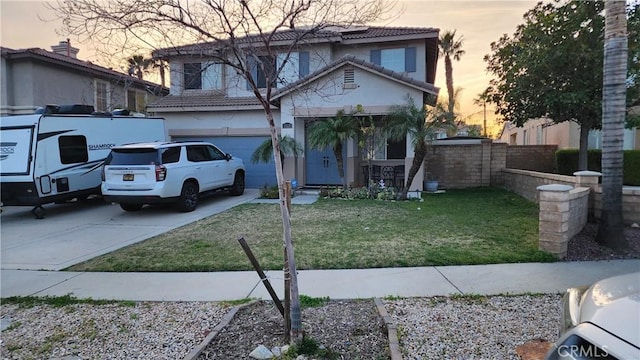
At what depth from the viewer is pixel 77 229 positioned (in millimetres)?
9375

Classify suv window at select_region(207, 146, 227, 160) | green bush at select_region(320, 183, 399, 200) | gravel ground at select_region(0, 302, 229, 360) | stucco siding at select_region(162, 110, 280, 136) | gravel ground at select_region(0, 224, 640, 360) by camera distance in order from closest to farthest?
gravel ground at select_region(0, 224, 640, 360) → gravel ground at select_region(0, 302, 229, 360) → suv window at select_region(207, 146, 227, 160) → green bush at select_region(320, 183, 399, 200) → stucco siding at select_region(162, 110, 280, 136)

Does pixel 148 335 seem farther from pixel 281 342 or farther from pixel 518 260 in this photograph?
pixel 518 260

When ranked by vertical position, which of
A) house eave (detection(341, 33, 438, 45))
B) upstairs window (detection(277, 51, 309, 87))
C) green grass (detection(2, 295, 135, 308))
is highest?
house eave (detection(341, 33, 438, 45))

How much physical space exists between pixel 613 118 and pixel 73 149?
43.0 ft

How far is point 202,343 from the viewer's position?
3.56 metres

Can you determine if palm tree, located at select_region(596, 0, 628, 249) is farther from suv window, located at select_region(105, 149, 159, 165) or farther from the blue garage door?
the blue garage door

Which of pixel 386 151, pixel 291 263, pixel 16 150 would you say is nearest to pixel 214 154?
pixel 16 150

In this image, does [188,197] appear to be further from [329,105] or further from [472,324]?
[472,324]

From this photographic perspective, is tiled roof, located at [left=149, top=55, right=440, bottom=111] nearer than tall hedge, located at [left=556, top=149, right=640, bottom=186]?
Yes

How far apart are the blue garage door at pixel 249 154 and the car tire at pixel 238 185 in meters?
1.57

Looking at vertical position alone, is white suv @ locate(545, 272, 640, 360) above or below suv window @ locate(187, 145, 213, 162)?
below

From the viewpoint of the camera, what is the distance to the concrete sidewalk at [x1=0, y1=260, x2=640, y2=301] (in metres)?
4.91

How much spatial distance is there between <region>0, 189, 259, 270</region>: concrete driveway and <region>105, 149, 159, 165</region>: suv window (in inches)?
60.6

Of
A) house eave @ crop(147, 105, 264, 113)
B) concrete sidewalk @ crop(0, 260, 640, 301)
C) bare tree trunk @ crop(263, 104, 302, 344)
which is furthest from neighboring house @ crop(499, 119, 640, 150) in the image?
bare tree trunk @ crop(263, 104, 302, 344)
